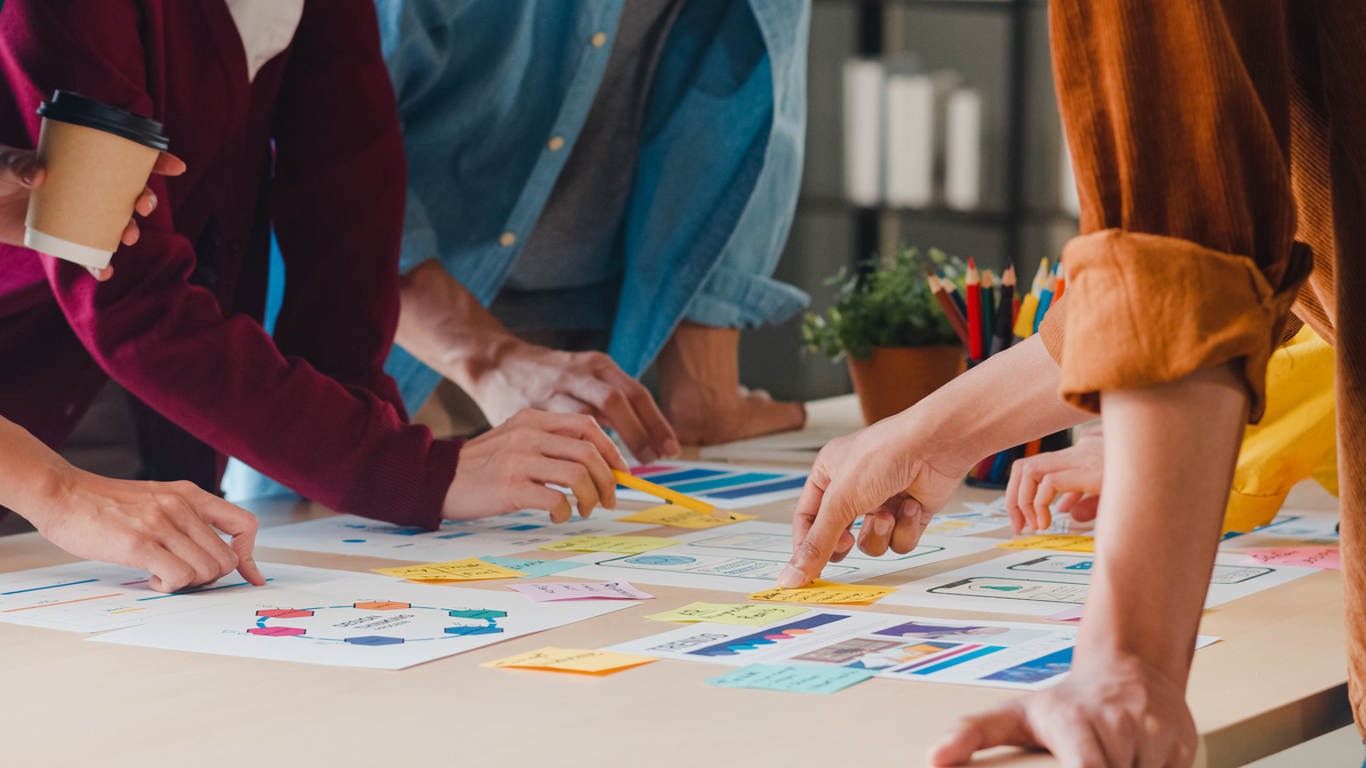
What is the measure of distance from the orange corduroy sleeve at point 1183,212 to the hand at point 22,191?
25.1 inches

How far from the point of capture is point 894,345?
154 cm

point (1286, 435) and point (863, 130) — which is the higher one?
point (863, 130)

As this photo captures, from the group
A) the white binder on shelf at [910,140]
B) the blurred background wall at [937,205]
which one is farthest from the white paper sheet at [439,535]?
the white binder on shelf at [910,140]

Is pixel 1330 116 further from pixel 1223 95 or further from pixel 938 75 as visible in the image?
pixel 938 75

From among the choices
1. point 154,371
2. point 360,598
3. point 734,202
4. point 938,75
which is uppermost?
point 938,75

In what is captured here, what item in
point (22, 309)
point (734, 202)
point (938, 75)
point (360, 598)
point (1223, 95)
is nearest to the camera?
point (1223, 95)

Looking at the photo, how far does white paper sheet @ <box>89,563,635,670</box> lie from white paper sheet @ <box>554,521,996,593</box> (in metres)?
0.09

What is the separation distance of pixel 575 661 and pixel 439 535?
43 centimetres

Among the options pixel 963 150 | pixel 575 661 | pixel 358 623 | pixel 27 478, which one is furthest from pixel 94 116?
pixel 963 150

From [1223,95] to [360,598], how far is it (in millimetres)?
543

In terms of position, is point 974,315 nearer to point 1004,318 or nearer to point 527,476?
point 1004,318

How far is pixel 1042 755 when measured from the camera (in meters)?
0.48

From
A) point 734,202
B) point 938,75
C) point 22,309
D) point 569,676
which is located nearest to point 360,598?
point 569,676

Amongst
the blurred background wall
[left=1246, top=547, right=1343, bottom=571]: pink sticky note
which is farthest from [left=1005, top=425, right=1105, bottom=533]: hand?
the blurred background wall
